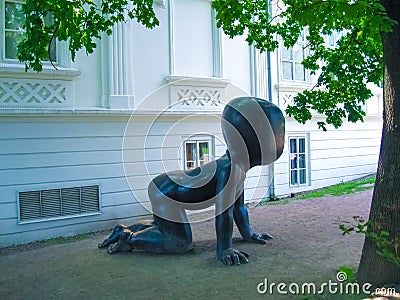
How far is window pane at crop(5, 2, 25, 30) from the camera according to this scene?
753 cm

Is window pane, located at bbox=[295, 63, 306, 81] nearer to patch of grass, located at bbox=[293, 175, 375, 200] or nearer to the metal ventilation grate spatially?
patch of grass, located at bbox=[293, 175, 375, 200]

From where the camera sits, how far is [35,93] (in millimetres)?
7566

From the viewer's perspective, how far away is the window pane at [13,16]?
753 centimetres

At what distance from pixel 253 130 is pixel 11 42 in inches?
195

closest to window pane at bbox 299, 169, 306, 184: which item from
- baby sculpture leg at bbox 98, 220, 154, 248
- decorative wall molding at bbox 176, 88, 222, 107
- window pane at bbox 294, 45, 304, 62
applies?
window pane at bbox 294, 45, 304, 62

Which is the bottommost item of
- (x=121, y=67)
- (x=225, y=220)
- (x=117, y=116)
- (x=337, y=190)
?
(x=337, y=190)

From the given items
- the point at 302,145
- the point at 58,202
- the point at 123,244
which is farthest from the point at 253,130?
the point at 302,145

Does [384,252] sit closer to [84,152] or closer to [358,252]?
[358,252]

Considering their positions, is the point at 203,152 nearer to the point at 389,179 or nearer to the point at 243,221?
the point at 243,221

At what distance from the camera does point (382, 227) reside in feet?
12.5

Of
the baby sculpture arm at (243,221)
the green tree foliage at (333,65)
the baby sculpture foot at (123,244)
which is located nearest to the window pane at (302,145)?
the green tree foliage at (333,65)

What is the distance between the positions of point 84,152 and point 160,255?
340 cm

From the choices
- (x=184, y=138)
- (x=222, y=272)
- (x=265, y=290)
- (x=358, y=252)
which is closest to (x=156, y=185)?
(x=222, y=272)

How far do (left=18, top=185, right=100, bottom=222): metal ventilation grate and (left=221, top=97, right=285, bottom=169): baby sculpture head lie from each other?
3953mm
